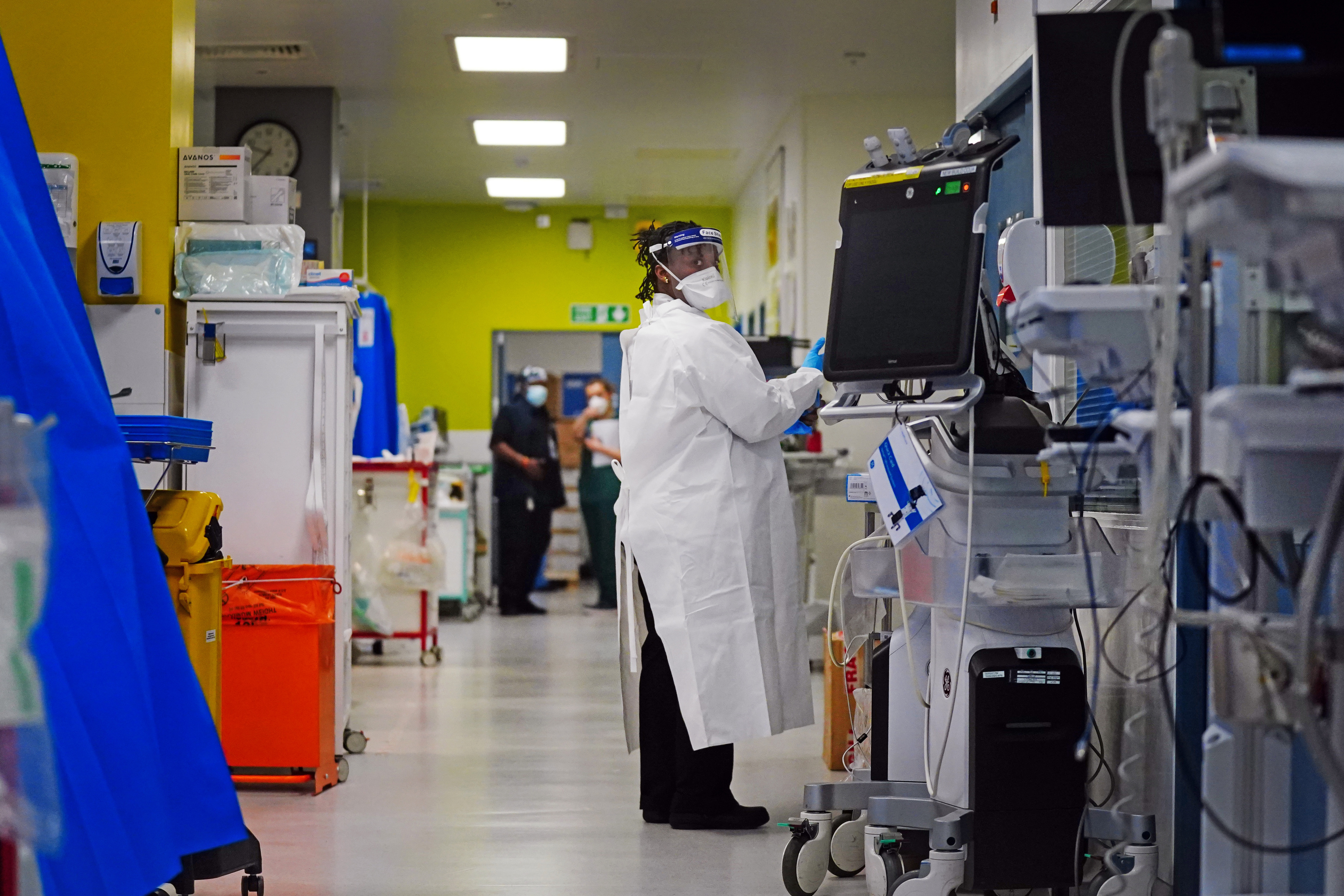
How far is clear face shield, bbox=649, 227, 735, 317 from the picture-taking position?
344 cm

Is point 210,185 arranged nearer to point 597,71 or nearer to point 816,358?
point 816,358

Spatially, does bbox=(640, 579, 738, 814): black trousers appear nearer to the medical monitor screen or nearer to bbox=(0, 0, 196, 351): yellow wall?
the medical monitor screen

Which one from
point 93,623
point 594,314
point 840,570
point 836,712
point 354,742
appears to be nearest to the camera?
point 93,623

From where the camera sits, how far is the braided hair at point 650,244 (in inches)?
137

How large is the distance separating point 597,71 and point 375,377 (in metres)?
2.43

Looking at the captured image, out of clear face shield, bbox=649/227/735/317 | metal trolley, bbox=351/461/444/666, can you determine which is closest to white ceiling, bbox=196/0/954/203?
metal trolley, bbox=351/461/444/666

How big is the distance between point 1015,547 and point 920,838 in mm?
703

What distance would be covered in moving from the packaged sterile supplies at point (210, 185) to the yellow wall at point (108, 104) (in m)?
0.04

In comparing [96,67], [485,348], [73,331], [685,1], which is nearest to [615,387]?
[485,348]

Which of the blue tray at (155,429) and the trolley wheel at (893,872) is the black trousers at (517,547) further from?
the trolley wheel at (893,872)

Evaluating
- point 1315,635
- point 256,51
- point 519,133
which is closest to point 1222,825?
point 1315,635

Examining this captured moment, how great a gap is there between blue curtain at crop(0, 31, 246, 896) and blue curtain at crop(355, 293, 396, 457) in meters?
2.77

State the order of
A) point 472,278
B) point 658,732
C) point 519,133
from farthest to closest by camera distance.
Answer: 1. point 472,278
2. point 519,133
3. point 658,732

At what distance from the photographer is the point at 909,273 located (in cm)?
246
